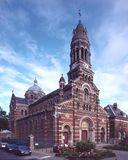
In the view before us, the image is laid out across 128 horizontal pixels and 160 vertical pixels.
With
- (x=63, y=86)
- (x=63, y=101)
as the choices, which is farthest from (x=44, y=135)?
(x=63, y=86)

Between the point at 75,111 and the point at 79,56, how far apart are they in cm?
1256

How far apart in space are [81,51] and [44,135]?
20.5 metres

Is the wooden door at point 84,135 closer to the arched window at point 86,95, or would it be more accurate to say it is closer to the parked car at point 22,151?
→ the arched window at point 86,95

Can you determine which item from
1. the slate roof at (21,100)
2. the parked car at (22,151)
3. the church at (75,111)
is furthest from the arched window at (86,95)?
the slate roof at (21,100)

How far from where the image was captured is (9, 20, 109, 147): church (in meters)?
54.6

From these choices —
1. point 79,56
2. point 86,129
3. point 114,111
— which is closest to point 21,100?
point 114,111

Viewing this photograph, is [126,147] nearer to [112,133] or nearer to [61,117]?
[61,117]

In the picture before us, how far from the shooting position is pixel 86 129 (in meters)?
60.1

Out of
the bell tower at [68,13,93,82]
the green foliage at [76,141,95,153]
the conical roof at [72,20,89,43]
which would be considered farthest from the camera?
the conical roof at [72,20,89,43]

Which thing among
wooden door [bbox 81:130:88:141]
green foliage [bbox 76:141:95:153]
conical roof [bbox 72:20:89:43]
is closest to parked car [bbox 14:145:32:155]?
green foliage [bbox 76:141:95:153]

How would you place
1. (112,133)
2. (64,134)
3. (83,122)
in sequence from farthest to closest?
(112,133), (83,122), (64,134)

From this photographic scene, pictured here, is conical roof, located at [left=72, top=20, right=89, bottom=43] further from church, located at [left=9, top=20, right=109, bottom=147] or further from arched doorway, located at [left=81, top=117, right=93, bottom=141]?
arched doorway, located at [left=81, top=117, right=93, bottom=141]

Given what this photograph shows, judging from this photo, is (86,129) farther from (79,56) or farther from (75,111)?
(79,56)

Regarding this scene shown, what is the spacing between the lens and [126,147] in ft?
149
